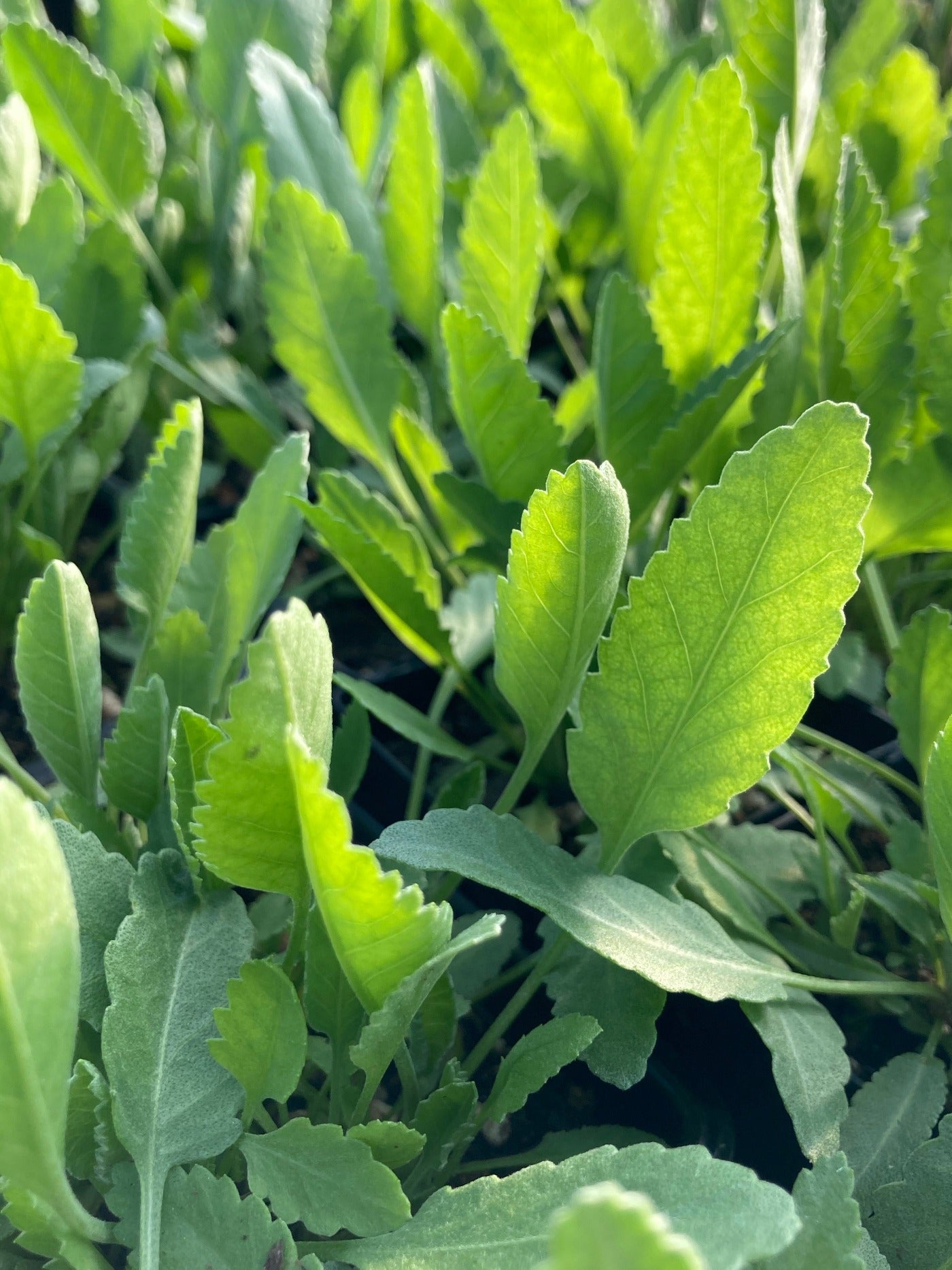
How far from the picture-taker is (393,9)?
1.05 meters

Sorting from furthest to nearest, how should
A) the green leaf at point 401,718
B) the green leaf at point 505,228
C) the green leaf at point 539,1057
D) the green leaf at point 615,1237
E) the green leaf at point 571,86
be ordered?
the green leaf at point 571,86 → the green leaf at point 505,228 → the green leaf at point 401,718 → the green leaf at point 539,1057 → the green leaf at point 615,1237

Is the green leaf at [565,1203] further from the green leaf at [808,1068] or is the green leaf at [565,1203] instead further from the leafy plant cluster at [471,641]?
the green leaf at [808,1068]

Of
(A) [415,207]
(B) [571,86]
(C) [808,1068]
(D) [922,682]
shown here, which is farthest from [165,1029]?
(B) [571,86]

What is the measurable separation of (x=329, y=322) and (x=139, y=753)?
298 mm

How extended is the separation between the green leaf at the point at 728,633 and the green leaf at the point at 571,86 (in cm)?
51

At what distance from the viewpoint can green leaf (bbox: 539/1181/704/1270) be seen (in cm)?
22

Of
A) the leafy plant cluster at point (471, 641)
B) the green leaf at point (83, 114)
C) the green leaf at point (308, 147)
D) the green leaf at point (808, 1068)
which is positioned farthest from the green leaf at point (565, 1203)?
the green leaf at point (83, 114)

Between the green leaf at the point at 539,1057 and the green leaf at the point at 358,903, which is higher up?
the green leaf at the point at 358,903

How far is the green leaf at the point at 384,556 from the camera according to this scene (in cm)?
57

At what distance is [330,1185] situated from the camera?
1.33 feet

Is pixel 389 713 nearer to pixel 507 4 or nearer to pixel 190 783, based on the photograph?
pixel 190 783

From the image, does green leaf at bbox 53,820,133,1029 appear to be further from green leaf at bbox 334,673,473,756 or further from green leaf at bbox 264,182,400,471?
green leaf at bbox 264,182,400,471

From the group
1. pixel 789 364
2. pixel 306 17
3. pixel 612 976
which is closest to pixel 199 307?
pixel 306 17

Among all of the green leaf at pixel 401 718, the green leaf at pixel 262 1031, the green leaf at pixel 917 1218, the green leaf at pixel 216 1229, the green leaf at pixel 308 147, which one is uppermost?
the green leaf at pixel 308 147
